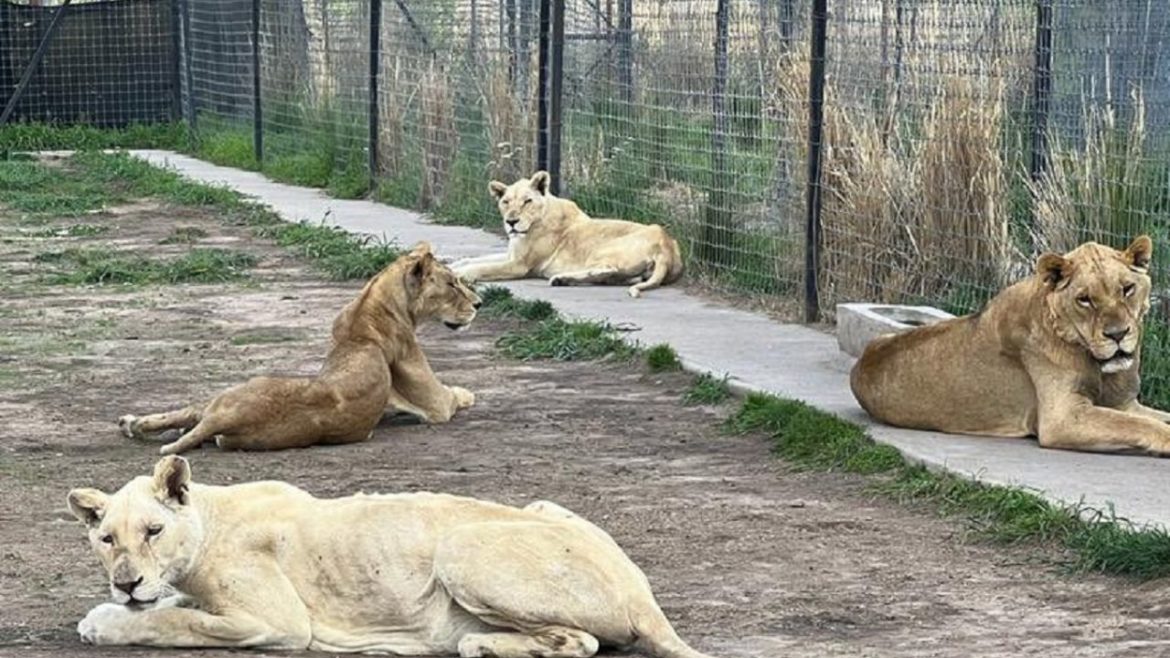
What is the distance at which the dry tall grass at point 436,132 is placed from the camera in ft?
64.3

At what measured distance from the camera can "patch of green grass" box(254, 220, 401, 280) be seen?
15523 mm

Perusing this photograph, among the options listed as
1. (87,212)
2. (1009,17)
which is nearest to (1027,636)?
(1009,17)

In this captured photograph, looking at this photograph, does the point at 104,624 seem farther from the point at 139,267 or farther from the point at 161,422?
the point at 139,267

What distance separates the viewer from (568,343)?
12375mm

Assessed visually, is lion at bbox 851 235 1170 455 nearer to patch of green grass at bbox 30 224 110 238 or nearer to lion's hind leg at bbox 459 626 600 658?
lion's hind leg at bbox 459 626 600 658

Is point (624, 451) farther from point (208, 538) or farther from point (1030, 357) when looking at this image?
point (208, 538)

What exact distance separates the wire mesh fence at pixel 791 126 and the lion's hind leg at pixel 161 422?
4.23 meters

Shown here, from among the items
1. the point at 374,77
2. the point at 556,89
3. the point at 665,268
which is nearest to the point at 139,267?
the point at 556,89

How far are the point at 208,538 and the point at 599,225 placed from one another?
9065mm

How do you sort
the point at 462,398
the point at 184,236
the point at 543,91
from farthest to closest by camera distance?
the point at 184,236, the point at 543,91, the point at 462,398

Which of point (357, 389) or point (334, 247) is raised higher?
point (357, 389)

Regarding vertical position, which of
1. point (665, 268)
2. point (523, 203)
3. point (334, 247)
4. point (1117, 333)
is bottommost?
point (334, 247)

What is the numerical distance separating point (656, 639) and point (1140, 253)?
387 centimetres

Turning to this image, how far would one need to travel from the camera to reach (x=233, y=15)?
26.4 metres
